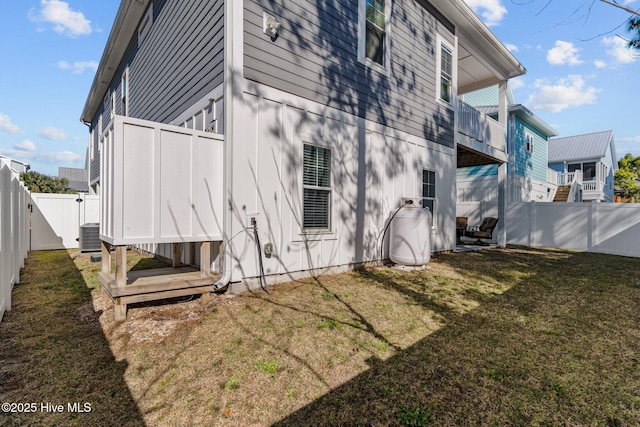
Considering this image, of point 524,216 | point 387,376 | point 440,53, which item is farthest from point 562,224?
point 387,376

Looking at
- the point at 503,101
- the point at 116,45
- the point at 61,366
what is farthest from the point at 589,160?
the point at 61,366

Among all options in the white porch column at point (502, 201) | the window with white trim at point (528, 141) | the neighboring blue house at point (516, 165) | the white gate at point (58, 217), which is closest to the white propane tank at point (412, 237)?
the white porch column at point (502, 201)

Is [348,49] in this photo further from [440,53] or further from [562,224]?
[562,224]

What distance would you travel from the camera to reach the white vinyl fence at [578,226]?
9484mm

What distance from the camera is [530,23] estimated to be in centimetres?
496

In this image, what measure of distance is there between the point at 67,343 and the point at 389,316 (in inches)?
129

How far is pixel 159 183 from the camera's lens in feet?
11.9

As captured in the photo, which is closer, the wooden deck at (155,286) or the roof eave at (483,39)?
the wooden deck at (155,286)

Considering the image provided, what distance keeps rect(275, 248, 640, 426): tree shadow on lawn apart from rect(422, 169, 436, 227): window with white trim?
363 centimetres

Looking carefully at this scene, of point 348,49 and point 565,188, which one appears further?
point 565,188

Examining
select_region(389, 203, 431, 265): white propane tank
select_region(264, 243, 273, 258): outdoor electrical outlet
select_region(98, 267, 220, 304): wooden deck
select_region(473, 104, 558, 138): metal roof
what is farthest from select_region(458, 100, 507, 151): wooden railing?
select_region(98, 267, 220, 304): wooden deck

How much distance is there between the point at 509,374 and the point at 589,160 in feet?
90.9

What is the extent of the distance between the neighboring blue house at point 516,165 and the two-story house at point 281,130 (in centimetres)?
712

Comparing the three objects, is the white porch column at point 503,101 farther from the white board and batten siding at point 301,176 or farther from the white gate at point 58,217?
the white gate at point 58,217
